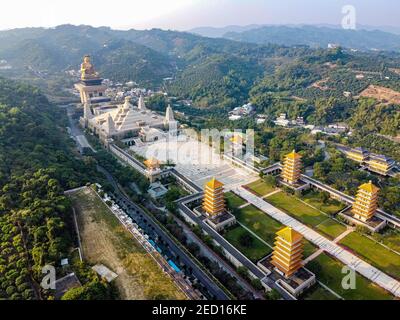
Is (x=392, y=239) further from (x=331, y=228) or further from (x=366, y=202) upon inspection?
(x=331, y=228)

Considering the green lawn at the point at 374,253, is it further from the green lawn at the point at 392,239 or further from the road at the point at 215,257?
the road at the point at 215,257

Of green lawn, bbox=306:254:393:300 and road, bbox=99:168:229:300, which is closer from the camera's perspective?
green lawn, bbox=306:254:393:300

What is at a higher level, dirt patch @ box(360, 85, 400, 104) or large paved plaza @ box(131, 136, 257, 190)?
dirt patch @ box(360, 85, 400, 104)

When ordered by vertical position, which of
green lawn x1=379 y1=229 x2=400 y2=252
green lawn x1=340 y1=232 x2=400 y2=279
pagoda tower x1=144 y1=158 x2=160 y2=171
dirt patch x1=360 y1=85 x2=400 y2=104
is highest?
dirt patch x1=360 y1=85 x2=400 y2=104

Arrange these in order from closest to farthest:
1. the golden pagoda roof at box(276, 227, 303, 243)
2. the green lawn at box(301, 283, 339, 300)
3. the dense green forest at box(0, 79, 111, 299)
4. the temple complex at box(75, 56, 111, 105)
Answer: the dense green forest at box(0, 79, 111, 299) < the green lawn at box(301, 283, 339, 300) < the golden pagoda roof at box(276, 227, 303, 243) < the temple complex at box(75, 56, 111, 105)

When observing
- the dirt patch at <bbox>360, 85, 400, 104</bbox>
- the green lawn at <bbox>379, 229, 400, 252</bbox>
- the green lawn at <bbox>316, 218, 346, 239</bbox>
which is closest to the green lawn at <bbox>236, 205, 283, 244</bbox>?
the green lawn at <bbox>316, 218, 346, 239</bbox>

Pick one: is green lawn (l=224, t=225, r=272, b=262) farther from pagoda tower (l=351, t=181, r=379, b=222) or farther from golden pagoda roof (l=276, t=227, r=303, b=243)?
pagoda tower (l=351, t=181, r=379, b=222)
